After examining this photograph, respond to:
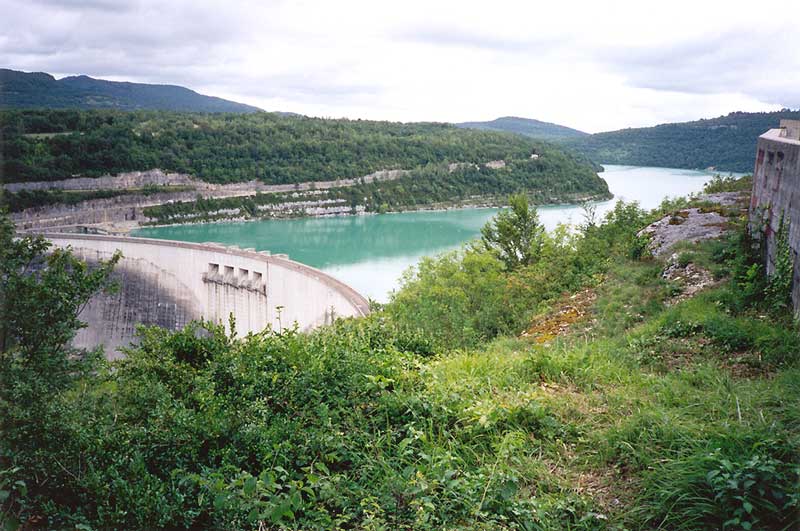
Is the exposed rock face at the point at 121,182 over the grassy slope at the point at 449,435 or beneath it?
over

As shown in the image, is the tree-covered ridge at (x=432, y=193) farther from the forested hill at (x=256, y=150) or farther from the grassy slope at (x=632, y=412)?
the grassy slope at (x=632, y=412)

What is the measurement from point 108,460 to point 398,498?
4.89 feet

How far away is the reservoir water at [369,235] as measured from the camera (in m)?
30.4

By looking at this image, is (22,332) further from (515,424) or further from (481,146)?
(481,146)

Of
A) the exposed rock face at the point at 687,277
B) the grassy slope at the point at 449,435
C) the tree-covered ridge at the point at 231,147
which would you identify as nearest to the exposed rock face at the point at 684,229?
the exposed rock face at the point at 687,277

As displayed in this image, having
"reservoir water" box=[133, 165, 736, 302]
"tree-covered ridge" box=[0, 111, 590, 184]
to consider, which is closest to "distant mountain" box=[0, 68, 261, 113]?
"tree-covered ridge" box=[0, 111, 590, 184]

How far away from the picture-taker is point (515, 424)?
3236 mm

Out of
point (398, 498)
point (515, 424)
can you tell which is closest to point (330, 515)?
point (398, 498)

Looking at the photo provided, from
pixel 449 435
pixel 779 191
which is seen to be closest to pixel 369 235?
pixel 779 191

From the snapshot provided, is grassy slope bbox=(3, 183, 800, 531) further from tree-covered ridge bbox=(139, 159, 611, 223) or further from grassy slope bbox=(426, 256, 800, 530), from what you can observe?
tree-covered ridge bbox=(139, 159, 611, 223)

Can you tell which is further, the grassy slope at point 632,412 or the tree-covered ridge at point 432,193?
the tree-covered ridge at point 432,193

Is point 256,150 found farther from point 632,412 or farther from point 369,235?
point 632,412

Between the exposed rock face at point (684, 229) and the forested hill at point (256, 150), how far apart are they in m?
25.3

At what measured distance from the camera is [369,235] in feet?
132
